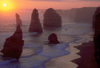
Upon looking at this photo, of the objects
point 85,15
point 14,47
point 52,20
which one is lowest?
point 14,47

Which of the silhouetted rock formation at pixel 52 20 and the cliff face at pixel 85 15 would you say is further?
the cliff face at pixel 85 15

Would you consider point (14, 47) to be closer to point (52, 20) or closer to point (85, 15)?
point (52, 20)

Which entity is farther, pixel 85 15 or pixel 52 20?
pixel 85 15

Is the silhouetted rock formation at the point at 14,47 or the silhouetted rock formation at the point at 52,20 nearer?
the silhouetted rock formation at the point at 14,47

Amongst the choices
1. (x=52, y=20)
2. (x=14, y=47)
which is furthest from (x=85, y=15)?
(x=14, y=47)

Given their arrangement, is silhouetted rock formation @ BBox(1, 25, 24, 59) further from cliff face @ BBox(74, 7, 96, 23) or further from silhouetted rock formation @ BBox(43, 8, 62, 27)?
cliff face @ BBox(74, 7, 96, 23)

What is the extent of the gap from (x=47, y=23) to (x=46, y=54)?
4866cm

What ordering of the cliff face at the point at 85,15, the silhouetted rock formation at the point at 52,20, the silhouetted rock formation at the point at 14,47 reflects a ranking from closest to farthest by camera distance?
1. the silhouetted rock formation at the point at 14,47
2. the silhouetted rock formation at the point at 52,20
3. the cliff face at the point at 85,15

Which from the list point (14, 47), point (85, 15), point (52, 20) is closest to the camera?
point (14, 47)

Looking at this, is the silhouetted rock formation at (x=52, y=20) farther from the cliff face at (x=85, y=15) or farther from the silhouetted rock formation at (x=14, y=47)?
the silhouetted rock formation at (x=14, y=47)

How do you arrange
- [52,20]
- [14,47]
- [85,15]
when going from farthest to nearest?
1. [85,15]
2. [52,20]
3. [14,47]

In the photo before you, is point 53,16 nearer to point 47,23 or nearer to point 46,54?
point 47,23

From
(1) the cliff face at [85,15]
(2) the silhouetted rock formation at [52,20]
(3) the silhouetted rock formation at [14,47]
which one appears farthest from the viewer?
(1) the cliff face at [85,15]

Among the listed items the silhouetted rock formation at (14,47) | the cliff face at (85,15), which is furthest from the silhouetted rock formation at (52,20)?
the silhouetted rock formation at (14,47)
